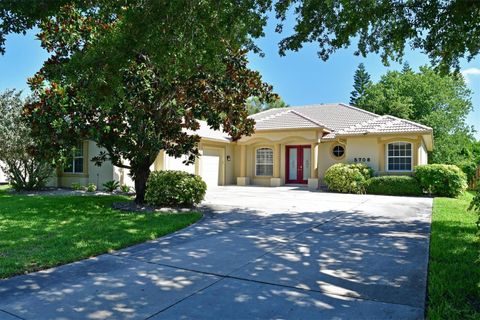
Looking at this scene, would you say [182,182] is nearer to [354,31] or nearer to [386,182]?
[354,31]

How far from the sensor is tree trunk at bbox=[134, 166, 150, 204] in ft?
40.3

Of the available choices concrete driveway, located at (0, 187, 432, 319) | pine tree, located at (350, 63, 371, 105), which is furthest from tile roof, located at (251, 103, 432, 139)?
pine tree, located at (350, 63, 371, 105)

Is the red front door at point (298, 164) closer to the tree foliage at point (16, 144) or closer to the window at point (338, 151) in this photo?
the window at point (338, 151)

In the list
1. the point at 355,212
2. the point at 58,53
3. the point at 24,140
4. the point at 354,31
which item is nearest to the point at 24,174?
the point at 24,140

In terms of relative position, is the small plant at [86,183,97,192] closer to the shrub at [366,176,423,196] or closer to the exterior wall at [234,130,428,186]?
the exterior wall at [234,130,428,186]

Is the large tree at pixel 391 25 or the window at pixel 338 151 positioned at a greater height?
the large tree at pixel 391 25

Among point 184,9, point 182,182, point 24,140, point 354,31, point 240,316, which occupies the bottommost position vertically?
point 240,316

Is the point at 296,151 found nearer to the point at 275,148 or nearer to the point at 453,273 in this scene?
the point at 275,148

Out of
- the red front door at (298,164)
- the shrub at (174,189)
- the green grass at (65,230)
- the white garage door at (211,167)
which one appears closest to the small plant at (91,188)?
the green grass at (65,230)

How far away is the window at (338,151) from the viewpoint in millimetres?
22047

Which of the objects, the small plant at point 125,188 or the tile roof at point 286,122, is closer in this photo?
the small plant at point 125,188

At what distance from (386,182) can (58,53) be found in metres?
15.0

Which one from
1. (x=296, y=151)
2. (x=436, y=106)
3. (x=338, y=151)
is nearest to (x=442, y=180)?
(x=338, y=151)

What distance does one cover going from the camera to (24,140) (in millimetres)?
16578
